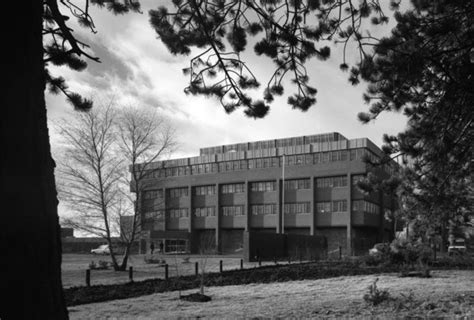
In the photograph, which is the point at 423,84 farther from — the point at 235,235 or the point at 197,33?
the point at 235,235

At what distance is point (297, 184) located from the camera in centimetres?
6912

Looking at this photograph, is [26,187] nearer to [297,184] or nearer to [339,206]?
[339,206]

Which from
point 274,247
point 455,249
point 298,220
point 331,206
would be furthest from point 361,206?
point 455,249

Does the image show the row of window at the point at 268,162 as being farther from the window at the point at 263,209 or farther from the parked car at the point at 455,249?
the parked car at the point at 455,249

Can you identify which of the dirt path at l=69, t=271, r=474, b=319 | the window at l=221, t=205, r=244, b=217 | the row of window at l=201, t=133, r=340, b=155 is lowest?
the dirt path at l=69, t=271, r=474, b=319

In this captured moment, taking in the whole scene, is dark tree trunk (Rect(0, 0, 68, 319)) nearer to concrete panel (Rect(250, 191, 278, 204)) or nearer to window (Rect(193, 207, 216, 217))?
concrete panel (Rect(250, 191, 278, 204))

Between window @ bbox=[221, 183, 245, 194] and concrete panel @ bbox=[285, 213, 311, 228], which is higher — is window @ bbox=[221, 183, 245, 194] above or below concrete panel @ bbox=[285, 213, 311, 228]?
above

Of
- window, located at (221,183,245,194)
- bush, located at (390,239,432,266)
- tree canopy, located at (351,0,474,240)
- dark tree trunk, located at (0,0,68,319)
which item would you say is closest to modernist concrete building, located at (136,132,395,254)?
window, located at (221,183,245,194)

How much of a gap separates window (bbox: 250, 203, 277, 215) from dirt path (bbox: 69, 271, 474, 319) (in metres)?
56.5

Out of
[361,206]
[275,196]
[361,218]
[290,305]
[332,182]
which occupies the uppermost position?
[332,182]

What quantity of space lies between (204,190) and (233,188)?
491 cm

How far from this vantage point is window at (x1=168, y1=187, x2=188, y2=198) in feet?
256

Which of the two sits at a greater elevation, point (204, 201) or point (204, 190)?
point (204, 190)

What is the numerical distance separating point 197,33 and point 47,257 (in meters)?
5.27
